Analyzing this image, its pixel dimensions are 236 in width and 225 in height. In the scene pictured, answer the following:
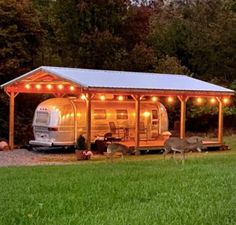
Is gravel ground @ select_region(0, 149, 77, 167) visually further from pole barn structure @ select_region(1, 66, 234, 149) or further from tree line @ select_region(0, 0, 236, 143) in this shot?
tree line @ select_region(0, 0, 236, 143)

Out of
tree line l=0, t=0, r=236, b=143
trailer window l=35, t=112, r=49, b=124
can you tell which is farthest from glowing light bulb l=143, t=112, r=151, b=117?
tree line l=0, t=0, r=236, b=143

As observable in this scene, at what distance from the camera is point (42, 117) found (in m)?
25.6

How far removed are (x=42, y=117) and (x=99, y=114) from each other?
2632 mm

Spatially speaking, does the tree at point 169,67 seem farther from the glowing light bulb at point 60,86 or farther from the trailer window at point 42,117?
the trailer window at point 42,117

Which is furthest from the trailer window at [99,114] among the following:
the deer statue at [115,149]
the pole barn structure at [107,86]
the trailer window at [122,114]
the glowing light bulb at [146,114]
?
the deer statue at [115,149]

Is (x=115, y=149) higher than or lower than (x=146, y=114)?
lower

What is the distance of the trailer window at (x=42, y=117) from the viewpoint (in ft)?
83.0

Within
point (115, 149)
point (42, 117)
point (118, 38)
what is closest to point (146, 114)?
point (42, 117)

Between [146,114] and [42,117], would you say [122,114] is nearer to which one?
[146,114]

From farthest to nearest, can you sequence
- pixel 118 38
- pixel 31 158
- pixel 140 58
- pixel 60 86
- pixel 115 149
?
pixel 140 58, pixel 118 38, pixel 60 86, pixel 31 158, pixel 115 149

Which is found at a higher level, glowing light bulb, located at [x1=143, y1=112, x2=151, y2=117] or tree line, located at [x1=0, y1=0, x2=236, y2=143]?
tree line, located at [x1=0, y1=0, x2=236, y2=143]

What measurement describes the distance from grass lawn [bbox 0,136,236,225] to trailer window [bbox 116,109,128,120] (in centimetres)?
1395

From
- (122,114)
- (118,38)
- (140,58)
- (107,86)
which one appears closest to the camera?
(107,86)

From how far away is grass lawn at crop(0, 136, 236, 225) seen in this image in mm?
7289
